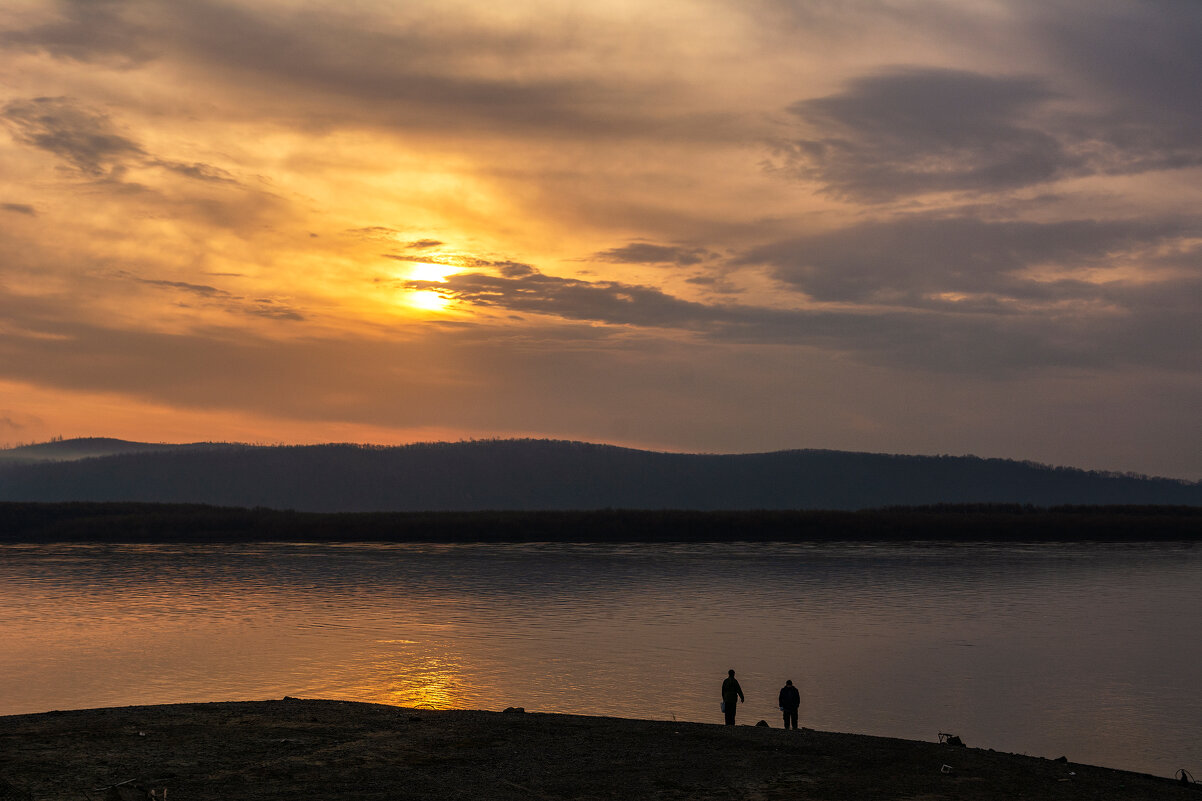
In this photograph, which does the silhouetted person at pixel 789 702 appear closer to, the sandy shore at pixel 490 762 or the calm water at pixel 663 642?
the sandy shore at pixel 490 762

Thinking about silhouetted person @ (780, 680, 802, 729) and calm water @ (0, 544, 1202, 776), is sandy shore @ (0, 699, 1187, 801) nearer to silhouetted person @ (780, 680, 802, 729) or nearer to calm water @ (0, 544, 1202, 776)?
silhouetted person @ (780, 680, 802, 729)

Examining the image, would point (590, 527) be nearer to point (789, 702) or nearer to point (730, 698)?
point (730, 698)

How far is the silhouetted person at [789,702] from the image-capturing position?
97.7 ft

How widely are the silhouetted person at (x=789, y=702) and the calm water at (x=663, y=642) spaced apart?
3289mm

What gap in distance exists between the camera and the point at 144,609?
63.3 m

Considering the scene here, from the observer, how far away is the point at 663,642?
48938 mm

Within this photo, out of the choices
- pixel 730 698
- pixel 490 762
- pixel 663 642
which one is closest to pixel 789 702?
pixel 730 698

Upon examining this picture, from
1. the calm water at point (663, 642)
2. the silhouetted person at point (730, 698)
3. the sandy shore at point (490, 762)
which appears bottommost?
the calm water at point (663, 642)

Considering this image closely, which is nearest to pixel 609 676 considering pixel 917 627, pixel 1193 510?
pixel 917 627

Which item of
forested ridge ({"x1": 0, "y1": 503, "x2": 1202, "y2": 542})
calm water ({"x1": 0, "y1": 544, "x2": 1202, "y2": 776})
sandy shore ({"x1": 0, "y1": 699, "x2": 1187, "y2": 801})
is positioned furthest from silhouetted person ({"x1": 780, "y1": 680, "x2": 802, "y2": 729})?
forested ridge ({"x1": 0, "y1": 503, "x2": 1202, "y2": 542})

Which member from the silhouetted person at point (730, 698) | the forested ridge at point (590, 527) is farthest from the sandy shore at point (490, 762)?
the forested ridge at point (590, 527)

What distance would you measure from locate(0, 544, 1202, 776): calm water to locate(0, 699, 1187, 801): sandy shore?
18.1 ft

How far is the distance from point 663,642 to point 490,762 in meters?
25.0

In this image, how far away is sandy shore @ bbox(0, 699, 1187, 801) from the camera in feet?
73.0
